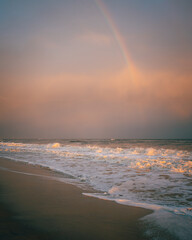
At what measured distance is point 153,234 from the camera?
2.86 meters

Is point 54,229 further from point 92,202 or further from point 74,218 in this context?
point 92,202

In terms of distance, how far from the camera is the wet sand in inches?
109

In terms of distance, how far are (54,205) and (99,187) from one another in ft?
8.00

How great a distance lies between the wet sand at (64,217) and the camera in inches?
109

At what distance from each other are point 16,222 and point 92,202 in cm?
192

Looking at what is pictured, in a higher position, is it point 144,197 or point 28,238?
point 28,238

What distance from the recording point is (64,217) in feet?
11.2

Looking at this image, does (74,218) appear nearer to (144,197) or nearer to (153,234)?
(153,234)

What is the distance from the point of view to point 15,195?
15.5ft

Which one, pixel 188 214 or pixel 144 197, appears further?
pixel 144 197

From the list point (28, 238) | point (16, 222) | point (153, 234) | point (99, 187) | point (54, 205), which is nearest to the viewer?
point (28, 238)

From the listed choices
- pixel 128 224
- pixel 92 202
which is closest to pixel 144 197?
pixel 92 202

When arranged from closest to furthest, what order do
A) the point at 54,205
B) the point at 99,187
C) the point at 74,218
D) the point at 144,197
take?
the point at 74,218 → the point at 54,205 → the point at 144,197 → the point at 99,187

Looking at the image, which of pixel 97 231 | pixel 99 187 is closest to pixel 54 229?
pixel 97 231
